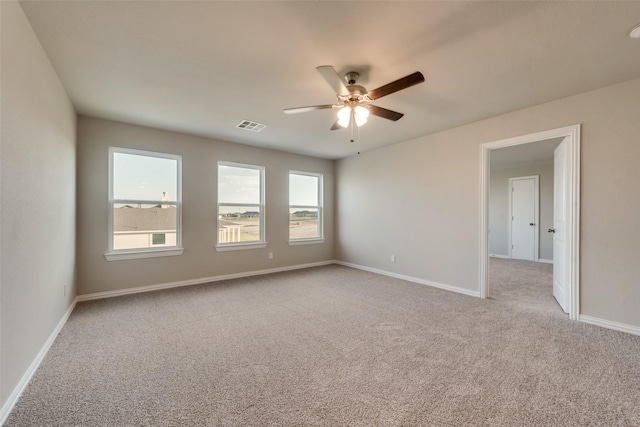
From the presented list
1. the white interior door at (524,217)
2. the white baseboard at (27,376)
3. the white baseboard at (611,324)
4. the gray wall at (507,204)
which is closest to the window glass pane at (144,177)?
the white baseboard at (27,376)

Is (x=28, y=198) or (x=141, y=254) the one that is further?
(x=141, y=254)

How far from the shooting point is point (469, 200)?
13.1ft

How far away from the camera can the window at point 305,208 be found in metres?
5.86

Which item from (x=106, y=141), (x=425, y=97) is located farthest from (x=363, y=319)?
(x=106, y=141)

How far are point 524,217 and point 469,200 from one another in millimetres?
4179

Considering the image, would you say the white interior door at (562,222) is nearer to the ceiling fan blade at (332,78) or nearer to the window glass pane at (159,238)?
the ceiling fan blade at (332,78)

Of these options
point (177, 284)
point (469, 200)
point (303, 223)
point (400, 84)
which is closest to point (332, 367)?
point (400, 84)

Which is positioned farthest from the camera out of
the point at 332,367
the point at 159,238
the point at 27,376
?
the point at 159,238

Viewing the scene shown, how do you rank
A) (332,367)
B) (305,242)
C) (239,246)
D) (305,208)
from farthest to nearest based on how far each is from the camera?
(305,208)
(305,242)
(239,246)
(332,367)

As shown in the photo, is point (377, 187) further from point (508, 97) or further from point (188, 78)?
point (188, 78)

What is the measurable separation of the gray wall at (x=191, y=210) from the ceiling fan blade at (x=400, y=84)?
11.1ft

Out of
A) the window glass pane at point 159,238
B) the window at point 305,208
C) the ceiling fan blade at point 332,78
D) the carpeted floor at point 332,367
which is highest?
the ceiling fan blade at point 332,78

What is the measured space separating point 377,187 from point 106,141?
453cm

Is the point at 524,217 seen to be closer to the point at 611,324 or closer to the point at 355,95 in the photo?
the point at 611,324
